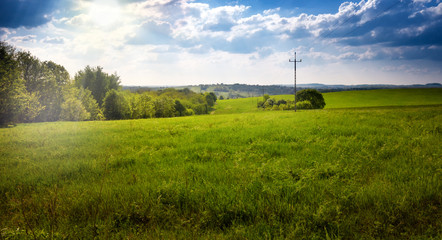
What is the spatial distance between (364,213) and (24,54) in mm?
58922

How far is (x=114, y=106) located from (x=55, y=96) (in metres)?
15.9

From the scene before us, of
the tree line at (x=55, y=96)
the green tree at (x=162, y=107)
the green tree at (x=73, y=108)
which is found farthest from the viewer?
the green tree at (x=162, y=107)

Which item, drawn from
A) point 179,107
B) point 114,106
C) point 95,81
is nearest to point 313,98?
point 179,107

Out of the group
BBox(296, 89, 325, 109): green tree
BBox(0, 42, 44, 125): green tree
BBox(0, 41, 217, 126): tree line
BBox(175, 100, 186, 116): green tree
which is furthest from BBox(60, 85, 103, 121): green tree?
BBox(296, 89, 325, 109): green tree

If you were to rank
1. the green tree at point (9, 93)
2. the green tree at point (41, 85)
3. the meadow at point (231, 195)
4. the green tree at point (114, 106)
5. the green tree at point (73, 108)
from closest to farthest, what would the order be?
the meadow at point (231, 195), the green tree at point (9, 93), the green tree at point (41, 85), the green tree at point (73, 108), the green tree at point (114, 106)

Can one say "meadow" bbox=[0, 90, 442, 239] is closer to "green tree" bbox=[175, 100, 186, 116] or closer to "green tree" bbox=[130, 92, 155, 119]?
"green tree" bbox=[130, 92, 155, 119]

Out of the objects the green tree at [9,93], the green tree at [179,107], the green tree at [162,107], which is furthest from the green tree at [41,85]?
the green tree at [179,107]

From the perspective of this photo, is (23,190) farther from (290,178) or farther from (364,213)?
(364,213)

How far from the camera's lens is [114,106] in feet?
198

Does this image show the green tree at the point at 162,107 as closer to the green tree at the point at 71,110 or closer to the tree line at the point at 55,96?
the tree line at the point at 55,96

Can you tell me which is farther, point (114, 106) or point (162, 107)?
point (162, 107)

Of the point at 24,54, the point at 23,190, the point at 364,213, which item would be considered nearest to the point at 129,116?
the point at 24,54

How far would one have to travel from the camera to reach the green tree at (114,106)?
60.1 m

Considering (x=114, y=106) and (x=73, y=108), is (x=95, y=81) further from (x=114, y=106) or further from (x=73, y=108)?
(x=73, y=108)
